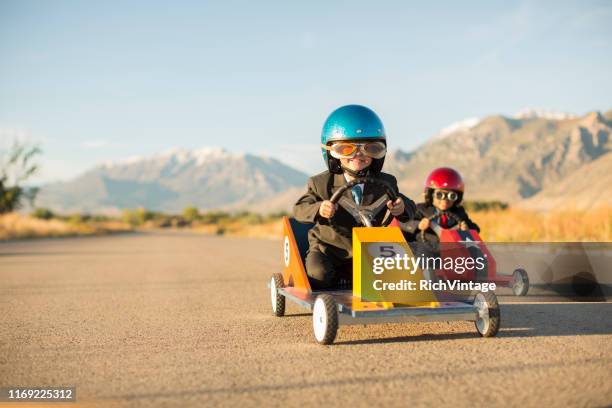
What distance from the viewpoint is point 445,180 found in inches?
339

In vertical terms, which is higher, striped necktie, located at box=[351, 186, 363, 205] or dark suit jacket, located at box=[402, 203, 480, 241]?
striped necktie, located at box=[351, 186, 363, 205]

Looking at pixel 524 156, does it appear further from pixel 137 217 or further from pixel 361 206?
pixel 361 206

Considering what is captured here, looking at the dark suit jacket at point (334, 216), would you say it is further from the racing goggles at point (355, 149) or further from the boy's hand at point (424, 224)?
the boy's hand at point (424, 224)

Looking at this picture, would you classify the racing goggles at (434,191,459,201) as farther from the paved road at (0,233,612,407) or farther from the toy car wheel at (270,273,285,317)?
the toy car wheel at (270,273,285,317)

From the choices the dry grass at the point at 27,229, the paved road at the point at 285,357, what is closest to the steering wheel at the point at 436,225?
the paved road at the point at 285,357

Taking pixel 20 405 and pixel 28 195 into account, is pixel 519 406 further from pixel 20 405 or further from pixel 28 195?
pixel 28 195

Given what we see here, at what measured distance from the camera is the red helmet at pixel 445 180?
8602 mm

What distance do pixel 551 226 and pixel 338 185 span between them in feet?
33.8

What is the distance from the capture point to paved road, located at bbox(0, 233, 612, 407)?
323cm

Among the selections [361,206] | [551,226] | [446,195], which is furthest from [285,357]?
[551,226]

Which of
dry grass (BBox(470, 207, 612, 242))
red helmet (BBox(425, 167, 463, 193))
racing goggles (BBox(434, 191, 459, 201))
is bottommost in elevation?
dry grass (BBox(470, 207, 612, 242))

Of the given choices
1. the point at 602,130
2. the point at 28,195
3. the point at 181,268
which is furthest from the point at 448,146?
the point at 181,268

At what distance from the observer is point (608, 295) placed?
23.5ft

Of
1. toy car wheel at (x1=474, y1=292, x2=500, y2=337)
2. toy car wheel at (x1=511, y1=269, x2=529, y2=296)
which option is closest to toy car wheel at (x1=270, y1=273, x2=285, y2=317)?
toy car wheel at (x1=474, y1=292, x2=500, y2=337)
